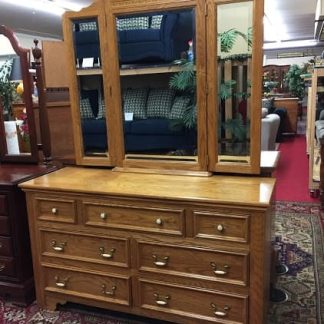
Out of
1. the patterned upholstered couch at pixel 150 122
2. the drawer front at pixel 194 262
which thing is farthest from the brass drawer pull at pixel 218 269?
the patterned upholstered couch at pixel 150 122

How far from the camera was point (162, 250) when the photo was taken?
179 cm

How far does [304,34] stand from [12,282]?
11.6 meters

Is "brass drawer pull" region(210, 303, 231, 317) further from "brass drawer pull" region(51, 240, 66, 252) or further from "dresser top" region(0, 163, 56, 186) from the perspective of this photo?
"dresser top" region(0, 163, 56, 186)

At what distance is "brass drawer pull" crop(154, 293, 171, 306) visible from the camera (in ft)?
6.05

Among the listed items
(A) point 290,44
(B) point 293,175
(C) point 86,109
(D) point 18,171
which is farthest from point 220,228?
(A) point 290,44

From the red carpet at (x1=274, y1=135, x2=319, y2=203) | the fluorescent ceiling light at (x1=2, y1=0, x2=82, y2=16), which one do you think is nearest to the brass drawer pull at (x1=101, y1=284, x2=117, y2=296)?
the red carpet at (x1=274, y1=135, x2=319, y2=203)

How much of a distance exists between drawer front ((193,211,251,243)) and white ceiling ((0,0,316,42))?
564cm

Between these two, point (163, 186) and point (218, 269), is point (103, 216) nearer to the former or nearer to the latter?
point (163, 186)

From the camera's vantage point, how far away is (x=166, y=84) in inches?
81.8

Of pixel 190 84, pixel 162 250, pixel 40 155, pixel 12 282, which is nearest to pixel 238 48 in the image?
pixel 190 84

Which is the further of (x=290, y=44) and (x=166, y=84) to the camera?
(x=290, y=44)

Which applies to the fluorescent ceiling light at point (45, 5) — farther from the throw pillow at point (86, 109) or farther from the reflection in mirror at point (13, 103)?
the throw pillow at point (86, 109)

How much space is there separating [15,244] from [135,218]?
81 centimetres

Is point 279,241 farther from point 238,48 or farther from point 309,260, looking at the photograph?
point 238,48
